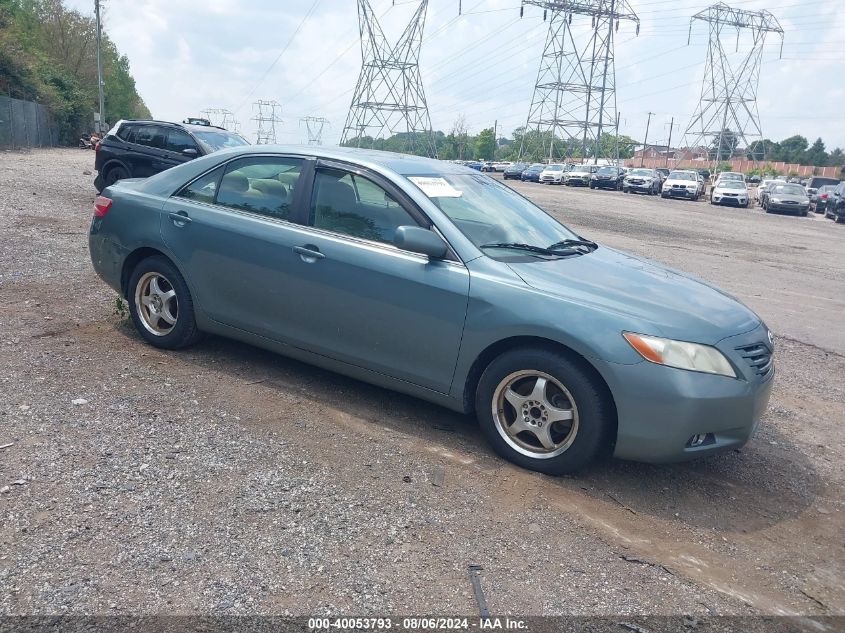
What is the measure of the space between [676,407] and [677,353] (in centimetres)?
27

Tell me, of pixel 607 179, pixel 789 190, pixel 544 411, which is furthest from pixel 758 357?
pixel 607 179

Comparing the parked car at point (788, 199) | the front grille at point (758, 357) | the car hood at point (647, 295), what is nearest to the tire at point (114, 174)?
the car hood at point (647, 295)

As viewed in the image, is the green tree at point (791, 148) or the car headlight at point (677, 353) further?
the green tree at point (791, 148)

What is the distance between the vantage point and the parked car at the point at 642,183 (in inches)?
1714

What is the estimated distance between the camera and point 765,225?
25.5 m

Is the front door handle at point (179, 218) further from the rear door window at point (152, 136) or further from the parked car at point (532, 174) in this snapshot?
the parked car at point (532, 174)

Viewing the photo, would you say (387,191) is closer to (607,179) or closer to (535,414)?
(535,414)

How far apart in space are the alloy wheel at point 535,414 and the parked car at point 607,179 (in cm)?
4638

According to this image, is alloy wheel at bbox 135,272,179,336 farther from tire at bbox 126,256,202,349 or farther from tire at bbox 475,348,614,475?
tire at bbox 475,348,614,475

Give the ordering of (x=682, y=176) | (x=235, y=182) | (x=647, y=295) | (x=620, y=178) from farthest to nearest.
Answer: (x=620, y=178) → (x=682, y=176) → (x=235, y=182) → (x=647, y=295)

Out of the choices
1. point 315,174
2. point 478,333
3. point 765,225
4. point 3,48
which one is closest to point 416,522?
point 478,333

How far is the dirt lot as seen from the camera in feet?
9.37

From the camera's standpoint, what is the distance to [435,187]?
183 inches

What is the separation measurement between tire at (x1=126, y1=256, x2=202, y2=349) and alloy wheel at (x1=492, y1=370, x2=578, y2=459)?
248 cm
